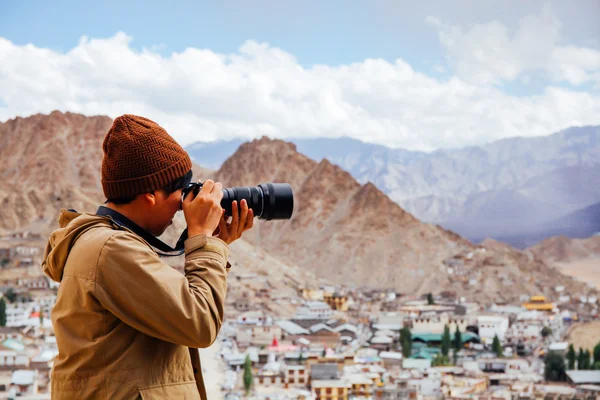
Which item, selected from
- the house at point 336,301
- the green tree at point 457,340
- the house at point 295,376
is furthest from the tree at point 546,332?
the house at point 295,376

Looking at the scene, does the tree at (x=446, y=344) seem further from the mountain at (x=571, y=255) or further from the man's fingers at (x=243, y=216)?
the man's fingers at (x=243, y=216)

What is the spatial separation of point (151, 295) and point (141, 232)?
105mm

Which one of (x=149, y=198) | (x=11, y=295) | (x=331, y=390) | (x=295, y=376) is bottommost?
(x=331, y=390)

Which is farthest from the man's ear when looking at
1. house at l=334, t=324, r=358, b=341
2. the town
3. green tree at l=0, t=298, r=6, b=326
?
house at l=334, t=324, r=358, b=341

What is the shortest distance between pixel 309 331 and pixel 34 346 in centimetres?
576

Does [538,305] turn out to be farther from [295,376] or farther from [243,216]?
[243,216]

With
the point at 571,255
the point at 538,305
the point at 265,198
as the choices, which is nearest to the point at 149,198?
the point at 265,198

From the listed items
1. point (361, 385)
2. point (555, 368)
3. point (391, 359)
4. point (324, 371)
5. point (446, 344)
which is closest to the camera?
point (361, 385)

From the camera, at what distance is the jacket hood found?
615 millimetres

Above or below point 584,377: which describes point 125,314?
above

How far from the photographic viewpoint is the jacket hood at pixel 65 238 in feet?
2.02

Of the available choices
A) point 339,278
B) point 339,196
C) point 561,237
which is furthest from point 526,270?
point 339,196

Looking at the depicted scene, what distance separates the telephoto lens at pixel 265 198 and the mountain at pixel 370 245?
2307 cm

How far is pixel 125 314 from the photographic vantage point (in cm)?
58
